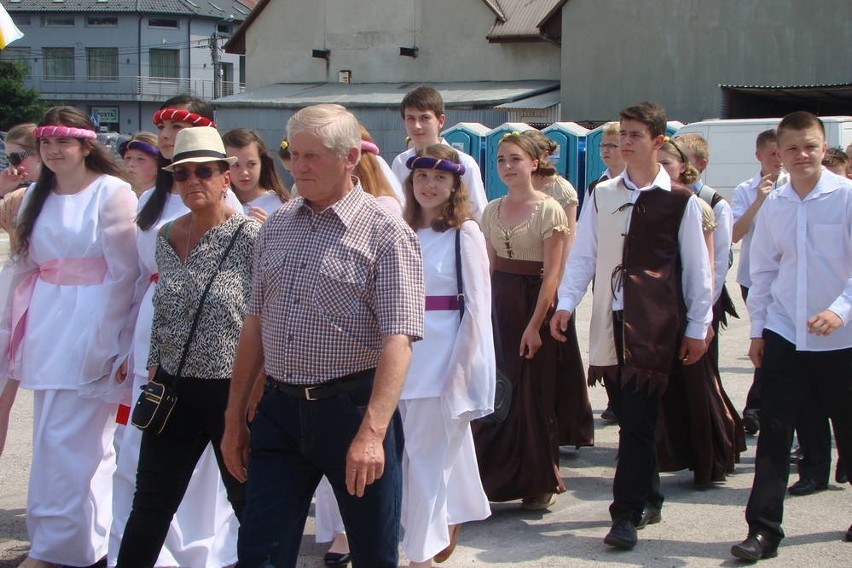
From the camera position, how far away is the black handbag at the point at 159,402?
3756mm

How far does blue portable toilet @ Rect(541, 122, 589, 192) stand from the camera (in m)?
22.2

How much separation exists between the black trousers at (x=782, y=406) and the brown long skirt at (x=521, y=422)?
1.14 m

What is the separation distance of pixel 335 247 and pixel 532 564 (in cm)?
217

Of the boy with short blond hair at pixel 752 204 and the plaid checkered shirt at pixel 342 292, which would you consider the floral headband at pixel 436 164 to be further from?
the boy with short blond hair at pixel 752 204

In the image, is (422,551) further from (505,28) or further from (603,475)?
(505,28)

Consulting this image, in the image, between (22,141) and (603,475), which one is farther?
(603,475)

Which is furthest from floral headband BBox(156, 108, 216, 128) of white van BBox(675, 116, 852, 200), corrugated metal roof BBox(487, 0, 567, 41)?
corrugated metal roof BBox(487, 0, 567, 41)

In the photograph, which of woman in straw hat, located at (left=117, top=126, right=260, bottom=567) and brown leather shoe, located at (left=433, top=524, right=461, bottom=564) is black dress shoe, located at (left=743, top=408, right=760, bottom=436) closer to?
brown leather shoe, located at (left=433, top=524, right=461, bottom=564)

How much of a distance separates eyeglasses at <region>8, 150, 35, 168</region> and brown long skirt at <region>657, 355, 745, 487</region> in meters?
3.58

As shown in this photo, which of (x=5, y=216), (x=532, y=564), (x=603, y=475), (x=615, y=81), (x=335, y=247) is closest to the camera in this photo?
(x=335, y=247)

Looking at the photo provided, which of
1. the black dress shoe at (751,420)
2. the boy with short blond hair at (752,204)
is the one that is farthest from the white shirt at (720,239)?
the black dress shoe at (751,420)

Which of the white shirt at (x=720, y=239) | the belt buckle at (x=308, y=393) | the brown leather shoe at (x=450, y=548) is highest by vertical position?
the white shirt at (x=720, y=239)

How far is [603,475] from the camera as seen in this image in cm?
619

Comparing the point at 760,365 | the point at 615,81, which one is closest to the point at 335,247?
the point at 760,365
